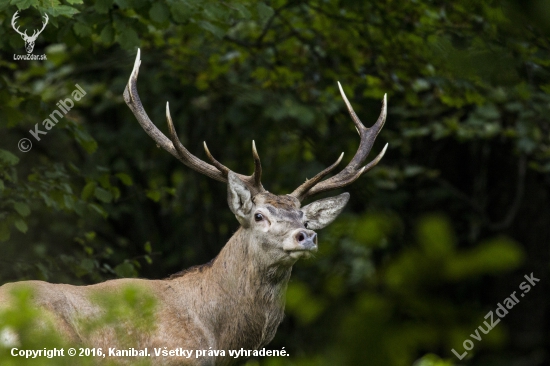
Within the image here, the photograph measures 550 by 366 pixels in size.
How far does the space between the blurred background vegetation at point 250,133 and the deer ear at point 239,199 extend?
1442mm

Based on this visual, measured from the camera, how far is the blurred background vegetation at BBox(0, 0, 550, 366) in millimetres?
6535

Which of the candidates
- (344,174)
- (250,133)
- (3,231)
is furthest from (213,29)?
(250,133)

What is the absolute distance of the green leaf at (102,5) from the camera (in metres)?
6.12

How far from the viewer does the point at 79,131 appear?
6656 millimetres

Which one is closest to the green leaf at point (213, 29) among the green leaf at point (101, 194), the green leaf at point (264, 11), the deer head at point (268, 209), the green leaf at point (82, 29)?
the green leaf at point (264, 11)

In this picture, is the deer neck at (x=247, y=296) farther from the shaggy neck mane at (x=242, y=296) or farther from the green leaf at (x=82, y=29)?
the green leaf at (x=82, y=29)

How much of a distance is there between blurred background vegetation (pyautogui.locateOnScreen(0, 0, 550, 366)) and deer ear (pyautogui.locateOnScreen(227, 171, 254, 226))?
1442mm

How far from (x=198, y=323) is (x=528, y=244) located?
25.7 feet

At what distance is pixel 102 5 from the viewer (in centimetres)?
613

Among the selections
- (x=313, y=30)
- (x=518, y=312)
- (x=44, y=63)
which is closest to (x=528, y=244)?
(x=518, y=312)

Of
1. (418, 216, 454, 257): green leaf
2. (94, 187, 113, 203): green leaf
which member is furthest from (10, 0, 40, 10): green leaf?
(418, 216, 454, 257): green leaf

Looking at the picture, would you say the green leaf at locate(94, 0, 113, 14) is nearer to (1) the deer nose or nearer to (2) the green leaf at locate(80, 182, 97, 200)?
(2) the green leaf at locate(80, 182, 97, 200)

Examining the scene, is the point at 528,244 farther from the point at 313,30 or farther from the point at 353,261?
the point at 313,30

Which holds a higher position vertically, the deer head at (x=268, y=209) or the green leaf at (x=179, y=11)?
the green leaf at (x=179, y=11)
